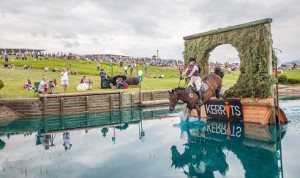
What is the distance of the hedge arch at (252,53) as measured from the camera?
1630 centimetres

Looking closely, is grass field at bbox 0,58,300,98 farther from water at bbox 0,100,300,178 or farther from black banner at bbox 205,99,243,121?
black banner at bbox 205,99,243,121

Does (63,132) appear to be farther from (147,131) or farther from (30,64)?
(30,64)

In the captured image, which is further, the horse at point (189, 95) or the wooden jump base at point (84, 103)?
the wooden jump base at point (84, 103)

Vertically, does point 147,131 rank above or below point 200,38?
below

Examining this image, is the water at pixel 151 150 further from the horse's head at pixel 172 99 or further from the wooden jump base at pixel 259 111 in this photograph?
the horse's head at pixel 172 99

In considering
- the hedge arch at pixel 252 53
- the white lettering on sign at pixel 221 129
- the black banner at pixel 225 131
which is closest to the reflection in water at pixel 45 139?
the black banner at pixel 225 131

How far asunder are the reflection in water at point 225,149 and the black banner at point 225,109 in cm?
52

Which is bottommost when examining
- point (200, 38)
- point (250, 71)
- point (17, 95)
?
point (17, 95)

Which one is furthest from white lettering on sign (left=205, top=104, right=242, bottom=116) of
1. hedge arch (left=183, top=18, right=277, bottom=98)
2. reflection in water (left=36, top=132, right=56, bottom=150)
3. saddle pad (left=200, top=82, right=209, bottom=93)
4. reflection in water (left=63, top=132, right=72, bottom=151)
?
reflection in water (left=36, top=132, right=56, bottom=150)

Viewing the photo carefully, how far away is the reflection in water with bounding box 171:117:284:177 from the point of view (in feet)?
31.2

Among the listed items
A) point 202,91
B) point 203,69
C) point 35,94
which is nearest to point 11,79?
point 35,94

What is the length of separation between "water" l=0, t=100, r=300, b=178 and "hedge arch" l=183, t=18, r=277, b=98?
1.99 m

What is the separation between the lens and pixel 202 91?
51.0 ft

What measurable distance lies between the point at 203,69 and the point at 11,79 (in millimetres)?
28854
